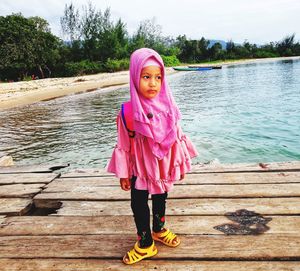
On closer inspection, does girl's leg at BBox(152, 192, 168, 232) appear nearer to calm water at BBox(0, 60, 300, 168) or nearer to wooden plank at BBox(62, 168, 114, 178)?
wooden plank at BBox(62, 168, 114, 178)

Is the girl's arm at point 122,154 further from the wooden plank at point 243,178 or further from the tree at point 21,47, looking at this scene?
the tree at point 21,47

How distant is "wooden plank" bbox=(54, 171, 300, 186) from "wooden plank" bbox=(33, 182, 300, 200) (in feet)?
0.32

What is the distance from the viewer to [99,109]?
14.2m

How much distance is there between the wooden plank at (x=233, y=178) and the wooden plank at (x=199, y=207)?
0.40 metres

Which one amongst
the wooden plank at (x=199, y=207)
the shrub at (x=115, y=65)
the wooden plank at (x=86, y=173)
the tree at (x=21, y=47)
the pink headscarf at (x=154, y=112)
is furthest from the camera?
the shrub at (x=115, y=65)

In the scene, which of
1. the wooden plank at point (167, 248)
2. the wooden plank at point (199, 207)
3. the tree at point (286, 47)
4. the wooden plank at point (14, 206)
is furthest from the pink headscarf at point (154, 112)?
the tree at point (286, 47)

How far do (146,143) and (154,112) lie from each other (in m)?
0.20

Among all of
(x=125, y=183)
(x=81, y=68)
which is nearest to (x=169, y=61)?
(x=81, y=68)

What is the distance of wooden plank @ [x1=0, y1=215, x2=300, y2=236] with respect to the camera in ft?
7.02

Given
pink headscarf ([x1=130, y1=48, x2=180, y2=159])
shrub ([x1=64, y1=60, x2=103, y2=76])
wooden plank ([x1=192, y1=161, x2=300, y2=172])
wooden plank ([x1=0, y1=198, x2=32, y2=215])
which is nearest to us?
pink headscarf ([x1=130, y1=48, x2=180, y2=159])

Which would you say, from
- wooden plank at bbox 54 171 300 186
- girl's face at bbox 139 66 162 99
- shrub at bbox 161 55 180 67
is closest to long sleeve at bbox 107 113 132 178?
girl's face at bbox 139 66 162 99

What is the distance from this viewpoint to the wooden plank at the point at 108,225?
214 centimetres

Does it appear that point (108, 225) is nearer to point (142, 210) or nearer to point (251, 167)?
point (142, 210)

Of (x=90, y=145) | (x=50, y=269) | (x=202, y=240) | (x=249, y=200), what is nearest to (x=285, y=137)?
(x=90, y=145)
